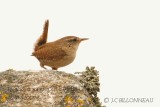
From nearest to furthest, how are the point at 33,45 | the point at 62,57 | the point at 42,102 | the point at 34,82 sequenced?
the point at 42,102 → the point at 34,82 → the point at 62,57 → the point at 33,45

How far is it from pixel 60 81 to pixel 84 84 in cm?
48

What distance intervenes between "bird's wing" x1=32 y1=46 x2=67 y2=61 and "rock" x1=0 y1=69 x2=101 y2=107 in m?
0.93

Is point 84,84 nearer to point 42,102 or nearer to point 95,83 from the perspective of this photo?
point 95,83

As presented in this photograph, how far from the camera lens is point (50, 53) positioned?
686 centimetres

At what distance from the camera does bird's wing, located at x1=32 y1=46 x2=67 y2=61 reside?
22.3ft

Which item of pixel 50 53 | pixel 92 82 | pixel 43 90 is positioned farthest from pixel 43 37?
pixel 43 90

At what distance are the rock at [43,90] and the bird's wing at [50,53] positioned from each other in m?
0.93

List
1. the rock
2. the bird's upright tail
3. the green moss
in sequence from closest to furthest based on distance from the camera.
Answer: the rock
the green moss
the bird's upright tail

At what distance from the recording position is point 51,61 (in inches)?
268

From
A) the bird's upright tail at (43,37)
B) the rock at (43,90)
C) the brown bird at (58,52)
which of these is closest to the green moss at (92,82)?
the rock at (43,90)

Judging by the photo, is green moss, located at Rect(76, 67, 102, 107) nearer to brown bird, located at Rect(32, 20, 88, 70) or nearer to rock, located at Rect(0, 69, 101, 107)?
rock, located at Rect(0, 69, 101, 107)

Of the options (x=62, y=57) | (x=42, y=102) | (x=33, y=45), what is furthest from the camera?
(x=33, y=45)

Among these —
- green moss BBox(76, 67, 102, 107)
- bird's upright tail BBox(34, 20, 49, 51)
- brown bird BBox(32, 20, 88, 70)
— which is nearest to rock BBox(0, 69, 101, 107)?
green moss BBox(76, 67, 102, 107)

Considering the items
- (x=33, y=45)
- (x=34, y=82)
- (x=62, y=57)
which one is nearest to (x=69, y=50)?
(x=62, y=57)
